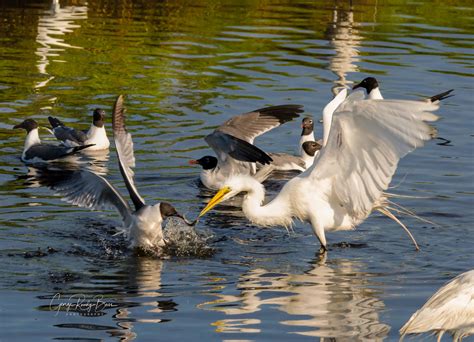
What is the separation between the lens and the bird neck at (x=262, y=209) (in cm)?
1232

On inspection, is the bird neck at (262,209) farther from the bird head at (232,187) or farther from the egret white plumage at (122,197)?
the egret white plumage at (122,197)

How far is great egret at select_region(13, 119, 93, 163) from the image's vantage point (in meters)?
16.4

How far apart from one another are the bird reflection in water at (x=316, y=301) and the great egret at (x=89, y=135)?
19.1 feet

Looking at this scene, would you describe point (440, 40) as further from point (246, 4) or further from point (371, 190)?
point (371, 190)

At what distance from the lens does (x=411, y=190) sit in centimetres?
1470

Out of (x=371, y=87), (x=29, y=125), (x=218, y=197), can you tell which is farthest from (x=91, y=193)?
(x=371, y=87)

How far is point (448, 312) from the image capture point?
8727 mm

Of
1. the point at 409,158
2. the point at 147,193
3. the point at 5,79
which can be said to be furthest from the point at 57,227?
the point at 5,79

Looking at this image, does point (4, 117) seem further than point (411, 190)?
Yes

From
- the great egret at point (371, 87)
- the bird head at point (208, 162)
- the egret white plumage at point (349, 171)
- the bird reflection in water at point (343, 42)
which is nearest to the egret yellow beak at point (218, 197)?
the egret white plumage at point (349, 171)

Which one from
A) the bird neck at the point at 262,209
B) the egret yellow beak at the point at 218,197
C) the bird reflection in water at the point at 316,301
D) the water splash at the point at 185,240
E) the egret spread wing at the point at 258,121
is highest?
the egret spread wing at the point at 258,121

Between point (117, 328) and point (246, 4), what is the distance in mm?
20336

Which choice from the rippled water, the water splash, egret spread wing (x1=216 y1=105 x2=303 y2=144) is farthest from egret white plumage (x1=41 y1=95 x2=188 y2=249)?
egret spread wing (x1=216 y1=105 x2=303 y2=144)

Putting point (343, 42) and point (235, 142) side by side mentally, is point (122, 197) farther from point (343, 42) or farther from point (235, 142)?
point (343, 42)
